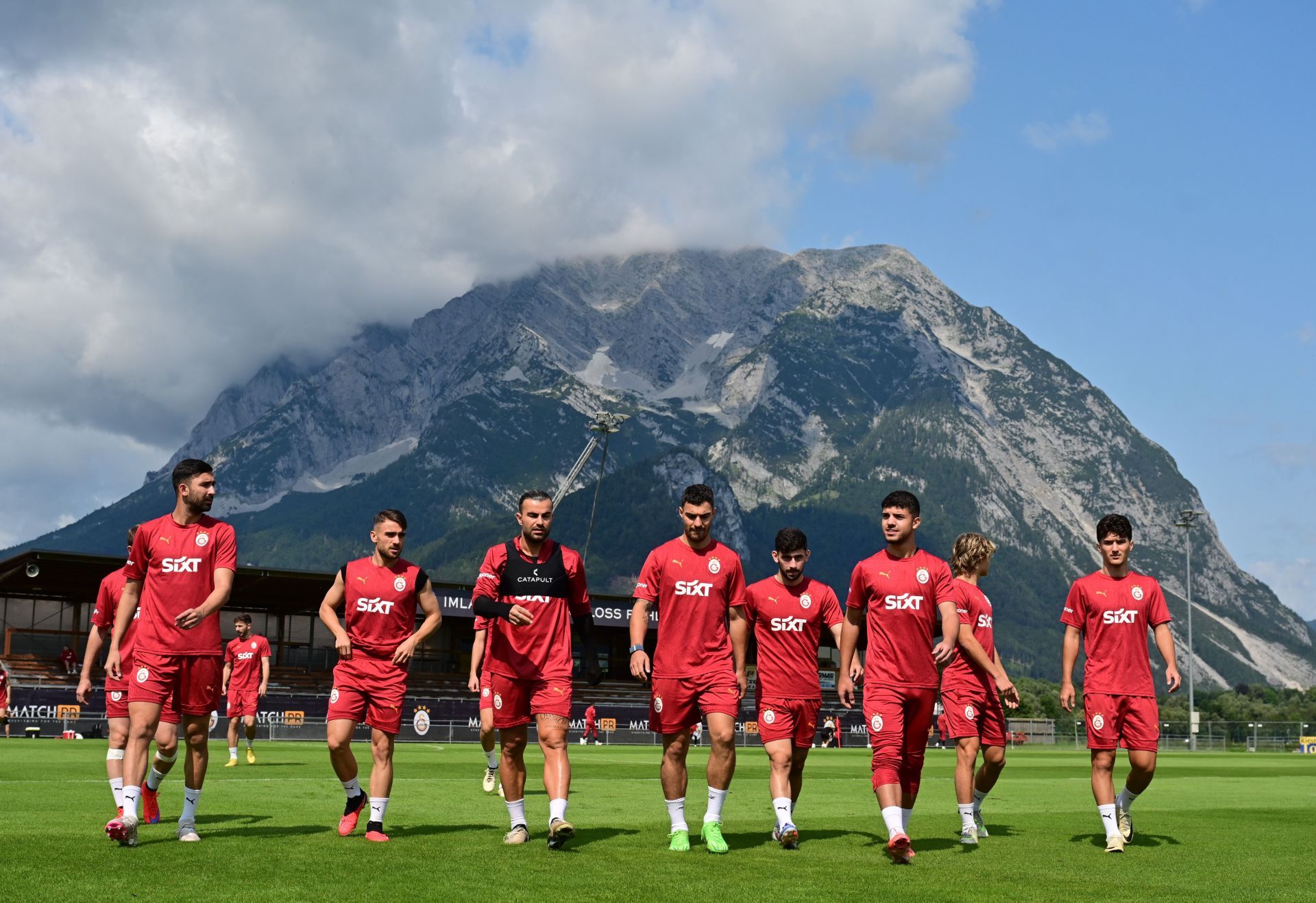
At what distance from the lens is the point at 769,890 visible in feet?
24.8

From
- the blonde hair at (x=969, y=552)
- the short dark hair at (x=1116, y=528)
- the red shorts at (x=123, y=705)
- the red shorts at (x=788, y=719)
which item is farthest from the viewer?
the blonde hair at (x=969, y=552)

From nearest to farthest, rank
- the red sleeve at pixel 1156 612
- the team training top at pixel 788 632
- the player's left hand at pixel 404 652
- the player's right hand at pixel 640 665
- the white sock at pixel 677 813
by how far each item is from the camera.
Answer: the player's right hand at pixel 640 665 → the white sock at pixel 677 813 → the player's left hand at pixel 404 652 → the team training top at pixel 788 632 → the red sleeve at pixel 1156 612

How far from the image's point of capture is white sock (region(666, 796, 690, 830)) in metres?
9.78

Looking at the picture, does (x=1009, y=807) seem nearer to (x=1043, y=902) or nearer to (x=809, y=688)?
(x=809, y=688)

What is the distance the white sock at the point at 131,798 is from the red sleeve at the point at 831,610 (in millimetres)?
5550

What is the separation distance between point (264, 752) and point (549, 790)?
23.6m

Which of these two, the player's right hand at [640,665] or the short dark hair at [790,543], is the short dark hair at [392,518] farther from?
the short dark hair at [790,543]

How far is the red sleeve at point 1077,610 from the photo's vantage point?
11383 millimetres

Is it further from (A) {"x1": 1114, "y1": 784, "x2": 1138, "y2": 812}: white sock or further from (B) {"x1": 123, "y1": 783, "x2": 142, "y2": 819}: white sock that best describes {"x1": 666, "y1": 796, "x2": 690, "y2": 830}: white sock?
(A) {"x1": 1114, "y1": 784, "x2": 1138, "y2": 812}: white sock

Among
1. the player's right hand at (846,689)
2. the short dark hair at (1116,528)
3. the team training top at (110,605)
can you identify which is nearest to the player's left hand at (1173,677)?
the short dark hair at (1116,528)

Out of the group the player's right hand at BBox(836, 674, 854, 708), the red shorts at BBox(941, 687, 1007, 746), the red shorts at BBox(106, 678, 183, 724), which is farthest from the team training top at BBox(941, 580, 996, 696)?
the red shorts at BBox(106, 678, 183, 724)

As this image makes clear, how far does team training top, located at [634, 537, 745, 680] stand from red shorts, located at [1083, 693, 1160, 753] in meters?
3.45

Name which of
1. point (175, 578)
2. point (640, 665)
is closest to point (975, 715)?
point (640, 665)

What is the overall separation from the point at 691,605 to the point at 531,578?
123cm
